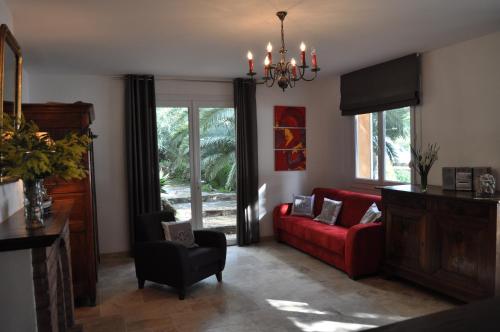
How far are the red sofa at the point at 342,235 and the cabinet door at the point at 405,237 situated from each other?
143 mm

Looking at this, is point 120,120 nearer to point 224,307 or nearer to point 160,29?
point 160,29

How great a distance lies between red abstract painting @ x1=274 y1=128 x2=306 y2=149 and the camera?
243 inches

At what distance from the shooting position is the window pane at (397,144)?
4.96 metres

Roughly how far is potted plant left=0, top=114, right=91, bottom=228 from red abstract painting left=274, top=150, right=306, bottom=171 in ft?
13.5

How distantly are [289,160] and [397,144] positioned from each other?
1748mm

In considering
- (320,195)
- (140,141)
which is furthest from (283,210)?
(140,141)

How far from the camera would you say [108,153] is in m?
5.37

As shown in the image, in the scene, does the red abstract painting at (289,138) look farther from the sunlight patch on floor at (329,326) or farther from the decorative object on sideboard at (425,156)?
the sunlight patch on floor at (329,326)

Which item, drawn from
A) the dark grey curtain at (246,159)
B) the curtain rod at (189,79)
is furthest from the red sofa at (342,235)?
the curtain rod at (189,79)

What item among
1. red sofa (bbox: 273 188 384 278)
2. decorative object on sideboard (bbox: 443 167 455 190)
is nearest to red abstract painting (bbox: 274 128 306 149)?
red sofa (bbox: 273 188 384 278)

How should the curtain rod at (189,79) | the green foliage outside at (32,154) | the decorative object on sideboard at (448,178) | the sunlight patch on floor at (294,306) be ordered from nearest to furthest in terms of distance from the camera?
the green foliage outside at (32,154) < the sunlight patch on floor at (294,306) < the decorative object on sideboard at (448,178) < the curtain rod at (189,79)

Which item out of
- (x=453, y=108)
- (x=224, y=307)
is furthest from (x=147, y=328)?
(x=453, y=108)

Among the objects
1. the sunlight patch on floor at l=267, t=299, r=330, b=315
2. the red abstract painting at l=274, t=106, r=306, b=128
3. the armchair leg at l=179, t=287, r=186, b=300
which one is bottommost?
the sunlight patch on floor at l=267, t=299, r=330, b=315

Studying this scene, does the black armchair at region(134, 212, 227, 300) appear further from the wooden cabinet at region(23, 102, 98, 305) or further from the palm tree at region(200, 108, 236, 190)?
the palm tree at region(200, 108, 236, 190)
